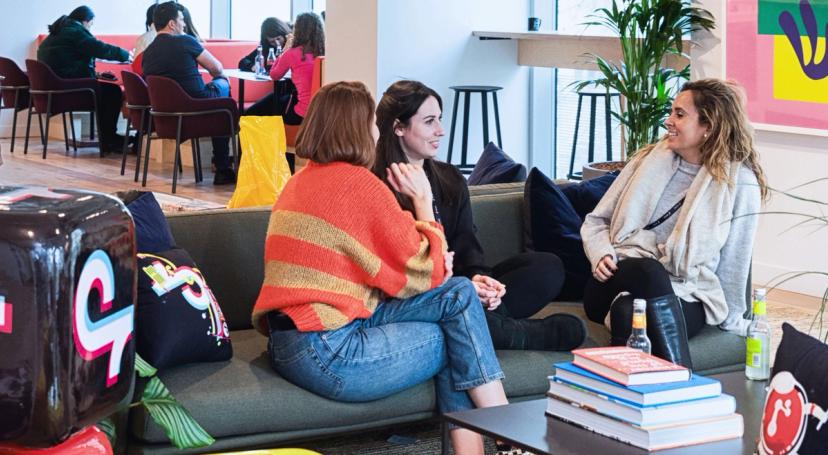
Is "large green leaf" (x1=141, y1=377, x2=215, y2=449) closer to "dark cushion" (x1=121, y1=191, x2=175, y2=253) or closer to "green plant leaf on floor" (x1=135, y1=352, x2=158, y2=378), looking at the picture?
"green plant leaf on floor" (x1=135, y1=352, x2=158, y2=378)

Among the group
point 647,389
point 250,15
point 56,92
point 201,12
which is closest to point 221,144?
point 56,92

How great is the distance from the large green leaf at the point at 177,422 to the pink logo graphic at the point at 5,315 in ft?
3.57

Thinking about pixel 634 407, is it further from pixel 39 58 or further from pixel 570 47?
pixel 39 58

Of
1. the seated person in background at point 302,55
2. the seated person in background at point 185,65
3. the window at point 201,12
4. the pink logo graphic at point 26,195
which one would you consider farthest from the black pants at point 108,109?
the pink logo graphic at point 26,195

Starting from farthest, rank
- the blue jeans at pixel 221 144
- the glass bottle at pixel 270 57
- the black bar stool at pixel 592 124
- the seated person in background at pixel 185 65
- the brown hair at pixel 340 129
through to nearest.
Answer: the glass bottle at pixel 270 57 → the blue jeans at pixel 221 144 → the seated person in background at pixel 185 65 → the black bar stool at pixel 592 124 → the brown hair at pixel 340 129

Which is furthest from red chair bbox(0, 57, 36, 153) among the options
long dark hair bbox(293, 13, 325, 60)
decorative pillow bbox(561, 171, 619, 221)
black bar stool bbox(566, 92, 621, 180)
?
decorative pillow bbox(561, 171, 619, 221)

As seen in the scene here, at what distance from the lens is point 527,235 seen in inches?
152

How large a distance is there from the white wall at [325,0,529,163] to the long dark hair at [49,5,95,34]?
3.51m

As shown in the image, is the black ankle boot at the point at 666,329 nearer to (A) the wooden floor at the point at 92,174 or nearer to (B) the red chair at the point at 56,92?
(A) the wooden floor at the point at 92,174

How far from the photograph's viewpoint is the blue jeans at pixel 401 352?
286cm

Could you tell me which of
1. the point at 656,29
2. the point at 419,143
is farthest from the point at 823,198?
the point at 419,143

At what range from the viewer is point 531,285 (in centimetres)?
345

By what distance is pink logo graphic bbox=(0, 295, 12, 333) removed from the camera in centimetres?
128

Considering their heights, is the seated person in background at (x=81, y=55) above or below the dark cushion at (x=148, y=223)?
above
